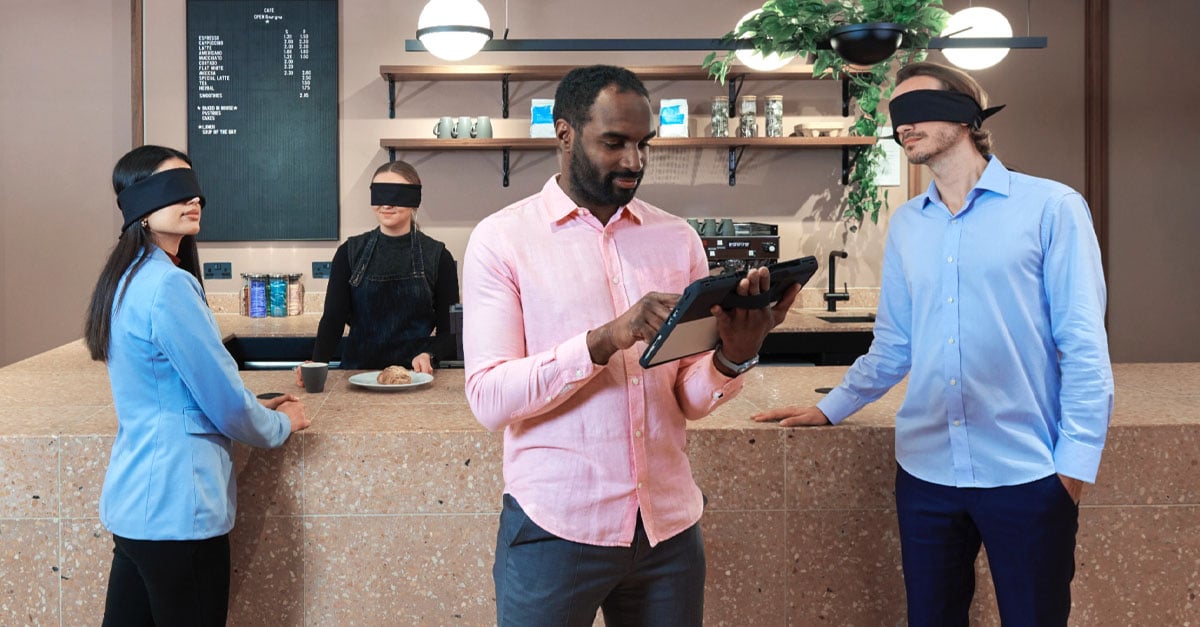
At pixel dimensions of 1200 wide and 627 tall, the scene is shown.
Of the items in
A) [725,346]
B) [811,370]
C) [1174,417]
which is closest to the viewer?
[725,346]

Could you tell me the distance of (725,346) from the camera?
133cm

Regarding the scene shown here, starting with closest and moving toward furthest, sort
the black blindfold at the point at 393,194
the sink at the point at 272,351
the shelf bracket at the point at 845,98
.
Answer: the black blindfold at the point at 393,194 < the sink at the point at 272,351 < the shelf bracket at the point at 845,98

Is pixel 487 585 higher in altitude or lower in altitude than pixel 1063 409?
lower

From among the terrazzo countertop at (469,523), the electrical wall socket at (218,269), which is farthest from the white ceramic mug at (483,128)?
the terrazzo countertop at (469,523)

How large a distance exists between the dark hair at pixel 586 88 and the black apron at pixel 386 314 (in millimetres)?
2115

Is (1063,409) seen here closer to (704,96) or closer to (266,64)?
(704,96)

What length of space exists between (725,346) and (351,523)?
106 centimetres

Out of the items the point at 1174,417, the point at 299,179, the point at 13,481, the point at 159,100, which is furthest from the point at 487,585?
the point at 159,100

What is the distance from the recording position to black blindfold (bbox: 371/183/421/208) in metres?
3.26

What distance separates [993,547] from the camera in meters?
1.64

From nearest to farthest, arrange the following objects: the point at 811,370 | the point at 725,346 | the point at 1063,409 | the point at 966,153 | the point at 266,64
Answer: the point at 725,346 → the point at 1063,409 → the point at 966,153 → the point at 811,370 → the point at 266,64

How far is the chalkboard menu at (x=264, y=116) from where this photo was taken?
465 cm

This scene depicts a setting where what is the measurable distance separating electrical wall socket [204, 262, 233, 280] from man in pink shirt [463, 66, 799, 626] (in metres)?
3.72

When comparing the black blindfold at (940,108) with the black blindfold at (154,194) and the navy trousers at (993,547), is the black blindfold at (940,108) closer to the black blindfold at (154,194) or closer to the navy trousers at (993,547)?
the navy trousers at (993,547)
